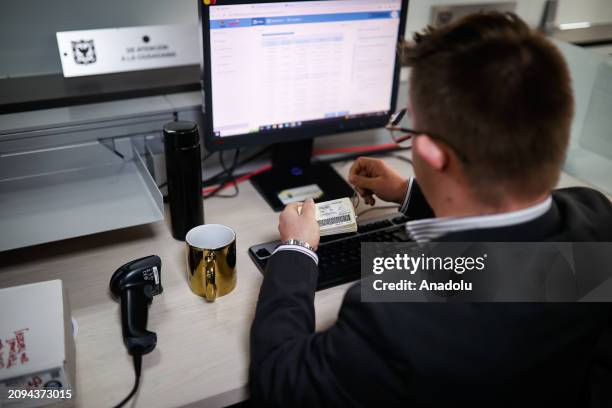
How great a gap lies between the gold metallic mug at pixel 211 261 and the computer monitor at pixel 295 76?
27cm

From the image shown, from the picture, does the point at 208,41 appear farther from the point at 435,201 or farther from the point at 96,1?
the point at 435,201

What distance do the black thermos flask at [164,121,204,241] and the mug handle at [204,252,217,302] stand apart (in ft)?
0.68

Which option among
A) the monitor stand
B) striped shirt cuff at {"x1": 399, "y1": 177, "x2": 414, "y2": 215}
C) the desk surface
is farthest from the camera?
the monitor stand

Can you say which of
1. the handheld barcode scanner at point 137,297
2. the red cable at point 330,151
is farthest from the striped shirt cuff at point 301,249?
the red cable at point 330,151

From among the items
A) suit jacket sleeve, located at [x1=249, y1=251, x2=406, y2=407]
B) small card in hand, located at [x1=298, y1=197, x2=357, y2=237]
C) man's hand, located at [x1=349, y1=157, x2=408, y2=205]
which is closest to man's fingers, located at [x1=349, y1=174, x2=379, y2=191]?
man's hand, located at [x1=349, y1=157, x2=408, y2=205]

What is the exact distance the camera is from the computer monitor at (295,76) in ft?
3.58

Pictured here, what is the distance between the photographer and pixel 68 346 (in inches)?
30.0

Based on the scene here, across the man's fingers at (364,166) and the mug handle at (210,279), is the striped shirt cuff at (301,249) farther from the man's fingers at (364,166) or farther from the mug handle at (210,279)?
the man's fingers at (364,166)

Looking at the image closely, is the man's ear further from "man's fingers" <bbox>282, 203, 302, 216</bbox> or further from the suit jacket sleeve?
"man's fingers" <bbox>282, 203, 302, 216</bbox>

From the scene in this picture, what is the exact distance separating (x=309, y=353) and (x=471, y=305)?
22 centimetres

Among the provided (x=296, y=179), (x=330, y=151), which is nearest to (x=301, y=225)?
(x=296, y=179)

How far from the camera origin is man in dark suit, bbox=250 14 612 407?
65 centimetres

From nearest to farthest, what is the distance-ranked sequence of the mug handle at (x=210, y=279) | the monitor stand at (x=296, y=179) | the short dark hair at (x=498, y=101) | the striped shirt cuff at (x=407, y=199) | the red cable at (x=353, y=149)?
the short dark hair at (x=498, y=101) < the mug handle at (x=210, y=279) < the striped shirt cuff at (x=407, y=199) < the monitor stand at (x=296, y=179) < the red cable at (x=353, y=149)

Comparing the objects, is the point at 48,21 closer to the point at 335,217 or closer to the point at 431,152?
the point at 335,217
